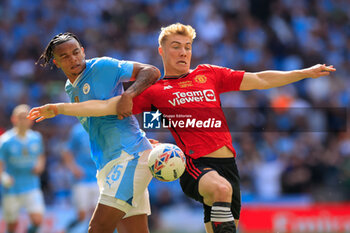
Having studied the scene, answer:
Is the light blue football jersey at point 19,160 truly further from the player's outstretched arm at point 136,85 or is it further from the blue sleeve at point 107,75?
the player's outstretched arm at point 136,85

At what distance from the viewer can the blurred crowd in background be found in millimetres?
12562

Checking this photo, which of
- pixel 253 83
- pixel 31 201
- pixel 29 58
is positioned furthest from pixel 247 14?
pixel 253 83

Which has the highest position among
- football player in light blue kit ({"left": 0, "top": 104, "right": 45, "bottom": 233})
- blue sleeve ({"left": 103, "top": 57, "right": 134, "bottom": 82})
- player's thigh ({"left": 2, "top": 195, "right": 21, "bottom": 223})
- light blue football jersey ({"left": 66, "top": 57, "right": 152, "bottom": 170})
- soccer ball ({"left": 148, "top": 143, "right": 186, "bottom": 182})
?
blue sleeve ({"left": 103, "top": 57, "right": 134, "bottom": 82})

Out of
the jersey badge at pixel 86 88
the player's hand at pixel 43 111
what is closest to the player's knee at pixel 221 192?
the jersey badge at pixel 86 88

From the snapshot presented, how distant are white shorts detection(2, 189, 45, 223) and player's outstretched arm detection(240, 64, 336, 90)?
252 inches

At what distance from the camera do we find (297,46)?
51.9ft

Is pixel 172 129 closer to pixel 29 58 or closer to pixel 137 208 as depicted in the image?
pixel 137 208

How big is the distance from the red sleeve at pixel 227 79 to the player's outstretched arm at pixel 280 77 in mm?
54

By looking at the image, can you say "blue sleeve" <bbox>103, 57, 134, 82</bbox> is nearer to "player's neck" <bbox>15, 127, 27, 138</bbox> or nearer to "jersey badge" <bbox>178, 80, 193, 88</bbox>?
"jersey badge" <bbox>178, 80, 193, 88</bbox>

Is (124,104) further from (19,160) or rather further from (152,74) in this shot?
(19,160)

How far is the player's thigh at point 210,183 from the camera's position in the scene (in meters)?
5.08

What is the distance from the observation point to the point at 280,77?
5.52 m

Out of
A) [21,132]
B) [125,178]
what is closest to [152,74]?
[125,178]

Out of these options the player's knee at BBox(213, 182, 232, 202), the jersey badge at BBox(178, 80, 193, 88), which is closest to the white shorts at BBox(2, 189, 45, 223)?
the jersey badge at BBox(178, 80, 193, 88)
